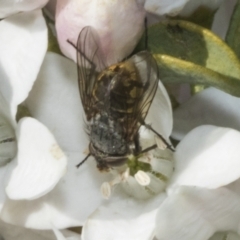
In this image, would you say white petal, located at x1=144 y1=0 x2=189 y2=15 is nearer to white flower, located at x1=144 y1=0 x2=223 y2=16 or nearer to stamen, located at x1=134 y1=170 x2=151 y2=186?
white flower, located at x1=144 y1=0 x2=223 y2=16

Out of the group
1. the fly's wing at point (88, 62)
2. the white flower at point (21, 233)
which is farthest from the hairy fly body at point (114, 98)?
the white flower at point (21, 233)

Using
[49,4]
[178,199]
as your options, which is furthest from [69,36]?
[178,199]

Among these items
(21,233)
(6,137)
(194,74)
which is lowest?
(21,233)

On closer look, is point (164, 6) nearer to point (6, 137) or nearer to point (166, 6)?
point (166, 6)

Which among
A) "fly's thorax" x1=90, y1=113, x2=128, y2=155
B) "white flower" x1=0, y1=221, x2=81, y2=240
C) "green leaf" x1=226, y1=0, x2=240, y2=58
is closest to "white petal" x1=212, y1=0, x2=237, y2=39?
"green leaf" x1=226, y1=0, x2=240, y2=58

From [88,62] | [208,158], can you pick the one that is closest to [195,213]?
[208,158]
